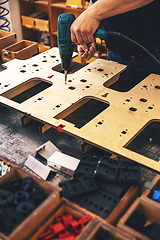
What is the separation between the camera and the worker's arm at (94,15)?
5.38 ft

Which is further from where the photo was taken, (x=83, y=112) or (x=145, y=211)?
(x=83, y=112)

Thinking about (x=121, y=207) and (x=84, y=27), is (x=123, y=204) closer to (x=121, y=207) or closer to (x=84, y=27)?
(x=121, y=207)

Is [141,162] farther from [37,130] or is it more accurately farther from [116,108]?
[37,130]

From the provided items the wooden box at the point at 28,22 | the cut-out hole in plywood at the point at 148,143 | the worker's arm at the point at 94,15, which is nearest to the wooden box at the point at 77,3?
the wooden box at the point at 28,22

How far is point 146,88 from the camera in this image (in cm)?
214

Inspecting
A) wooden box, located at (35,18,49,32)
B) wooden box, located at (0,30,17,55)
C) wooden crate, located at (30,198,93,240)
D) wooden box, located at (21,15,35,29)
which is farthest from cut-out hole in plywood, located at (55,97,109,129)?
wooden box, located at (21,15,35,29)

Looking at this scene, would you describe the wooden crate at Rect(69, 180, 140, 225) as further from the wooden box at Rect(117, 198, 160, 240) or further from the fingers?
the fingers

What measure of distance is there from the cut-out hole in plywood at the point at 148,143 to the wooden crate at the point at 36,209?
72cm

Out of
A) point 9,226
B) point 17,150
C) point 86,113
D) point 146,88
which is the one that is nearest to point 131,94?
point 146,88

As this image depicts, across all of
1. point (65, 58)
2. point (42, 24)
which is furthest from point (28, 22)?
point (65, 58)

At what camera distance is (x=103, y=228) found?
1.02 meters

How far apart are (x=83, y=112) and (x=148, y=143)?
604 mm

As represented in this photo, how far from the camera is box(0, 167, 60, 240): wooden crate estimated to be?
0.96 m

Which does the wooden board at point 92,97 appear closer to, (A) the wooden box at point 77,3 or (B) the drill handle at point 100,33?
(B) the drill handle at point 100,33
